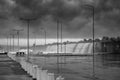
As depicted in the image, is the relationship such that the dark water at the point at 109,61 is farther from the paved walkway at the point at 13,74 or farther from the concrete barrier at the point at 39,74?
the concrete barrier at the point at 39,74

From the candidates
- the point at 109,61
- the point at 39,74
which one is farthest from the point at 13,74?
the point at 109,61

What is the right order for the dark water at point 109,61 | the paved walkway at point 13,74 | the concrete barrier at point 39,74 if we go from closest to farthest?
the concrete barrier at point 39,74 → the paved walkway at point 13,74 → the dark water at point 109,61

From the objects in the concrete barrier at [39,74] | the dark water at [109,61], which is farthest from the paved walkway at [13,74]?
the dark water at [109,61]

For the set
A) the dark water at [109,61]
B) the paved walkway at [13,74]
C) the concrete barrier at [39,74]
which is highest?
the concrete barrier at [39,74]

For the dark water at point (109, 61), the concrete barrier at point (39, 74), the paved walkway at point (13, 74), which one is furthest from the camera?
the dark water at point (109, 61)

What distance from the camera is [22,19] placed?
52.4 meters

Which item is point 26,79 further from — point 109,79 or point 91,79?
point 109,79

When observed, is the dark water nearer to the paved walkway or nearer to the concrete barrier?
the paved walkway

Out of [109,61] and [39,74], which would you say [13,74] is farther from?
[109,61]

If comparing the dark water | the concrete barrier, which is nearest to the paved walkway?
the concrete barrier

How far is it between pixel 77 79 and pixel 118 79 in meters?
4.11

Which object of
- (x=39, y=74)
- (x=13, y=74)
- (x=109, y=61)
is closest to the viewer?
(x=39, y=74)

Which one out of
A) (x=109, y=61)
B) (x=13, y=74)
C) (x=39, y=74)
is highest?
(x=39, y=74)

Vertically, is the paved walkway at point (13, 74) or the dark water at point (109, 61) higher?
the dark water at point (109, 61)
